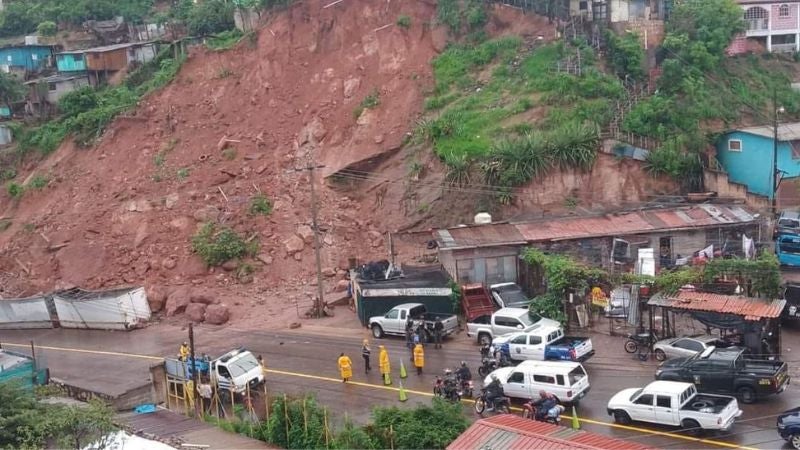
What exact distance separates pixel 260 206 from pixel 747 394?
84.5ft

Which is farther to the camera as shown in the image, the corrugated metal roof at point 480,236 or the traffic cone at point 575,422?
the corrugated metal roof at point 480,236

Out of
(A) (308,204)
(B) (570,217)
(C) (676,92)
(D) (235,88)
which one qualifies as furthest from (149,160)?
(C) (676,92)

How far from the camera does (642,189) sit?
40.0 m

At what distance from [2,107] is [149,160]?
16424 millimetres

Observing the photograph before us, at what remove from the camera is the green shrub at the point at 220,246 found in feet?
133

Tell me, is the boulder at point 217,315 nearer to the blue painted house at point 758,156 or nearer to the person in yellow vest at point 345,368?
the person in yellow vest at point 345,368

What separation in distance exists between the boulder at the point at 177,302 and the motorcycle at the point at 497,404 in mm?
18259

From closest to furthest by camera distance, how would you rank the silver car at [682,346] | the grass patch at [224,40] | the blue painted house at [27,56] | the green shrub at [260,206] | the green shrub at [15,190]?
the silver car at [682,346]
the green shrub at [260,206]
the green shrub at [15,190]
the grass patch at [224,40]
the blue painted house at [27,56]

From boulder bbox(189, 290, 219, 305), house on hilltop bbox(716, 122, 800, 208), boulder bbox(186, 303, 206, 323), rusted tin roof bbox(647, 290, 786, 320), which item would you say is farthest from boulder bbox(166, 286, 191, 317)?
house on hilltop bbox(716, 122, 800, 208)

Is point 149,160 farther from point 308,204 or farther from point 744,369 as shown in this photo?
point 744,369

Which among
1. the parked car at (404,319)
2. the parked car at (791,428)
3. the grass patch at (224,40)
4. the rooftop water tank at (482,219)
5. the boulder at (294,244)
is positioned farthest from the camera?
the grass patch at (224,40)

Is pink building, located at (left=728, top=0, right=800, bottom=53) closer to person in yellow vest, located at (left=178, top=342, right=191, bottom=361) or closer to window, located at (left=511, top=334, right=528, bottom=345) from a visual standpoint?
window, located at (left=511, top=334, right=528, bottom=345)

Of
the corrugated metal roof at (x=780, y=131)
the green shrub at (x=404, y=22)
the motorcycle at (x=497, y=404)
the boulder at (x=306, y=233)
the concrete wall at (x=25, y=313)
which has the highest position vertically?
the green shrub at (x=404, y=22)

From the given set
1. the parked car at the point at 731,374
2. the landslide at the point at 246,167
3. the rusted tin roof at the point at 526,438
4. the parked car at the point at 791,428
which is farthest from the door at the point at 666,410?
the landslide at the point at 246,167
